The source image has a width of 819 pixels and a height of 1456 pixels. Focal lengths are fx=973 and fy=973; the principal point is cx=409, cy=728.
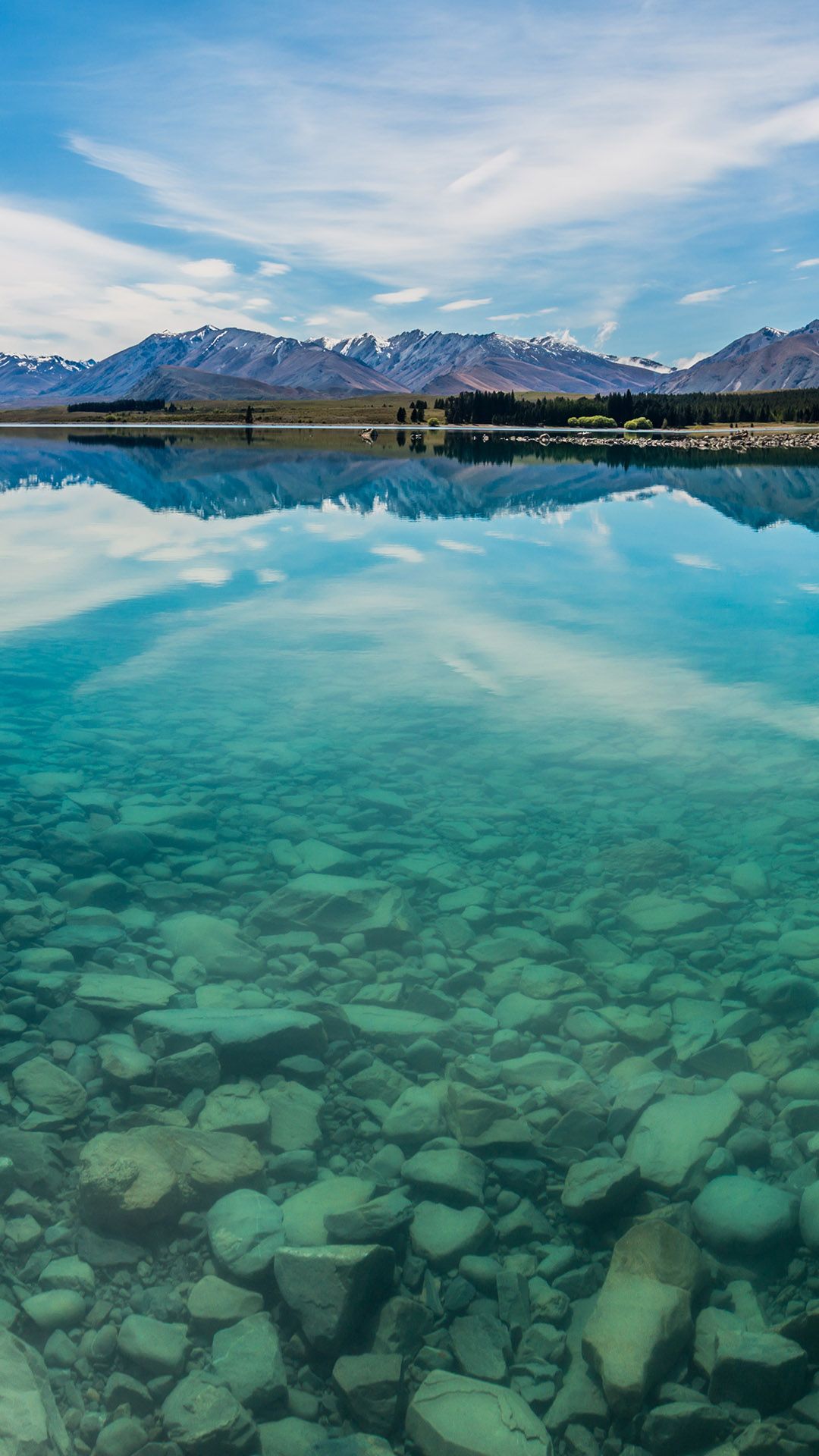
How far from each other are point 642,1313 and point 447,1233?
1.43 m

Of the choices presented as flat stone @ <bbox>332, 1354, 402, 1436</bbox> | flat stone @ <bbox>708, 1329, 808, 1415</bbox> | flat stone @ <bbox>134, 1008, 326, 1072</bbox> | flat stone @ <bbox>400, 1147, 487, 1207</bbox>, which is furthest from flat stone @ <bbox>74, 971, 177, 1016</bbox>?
flat stone @ <bbox>708, 1329, 808, 1415</bbox>

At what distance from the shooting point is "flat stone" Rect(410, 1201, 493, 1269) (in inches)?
268

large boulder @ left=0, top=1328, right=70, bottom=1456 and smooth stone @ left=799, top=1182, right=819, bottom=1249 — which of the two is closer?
large boulder @ left=0, top=1328, right=70, bottom=1456

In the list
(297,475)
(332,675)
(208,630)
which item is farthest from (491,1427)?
(297,475)

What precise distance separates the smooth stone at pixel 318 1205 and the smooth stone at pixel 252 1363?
596mm

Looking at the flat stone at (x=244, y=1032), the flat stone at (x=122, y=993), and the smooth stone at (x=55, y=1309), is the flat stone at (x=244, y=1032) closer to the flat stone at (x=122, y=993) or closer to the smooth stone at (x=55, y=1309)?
the flat stone at (x=122, y=993)

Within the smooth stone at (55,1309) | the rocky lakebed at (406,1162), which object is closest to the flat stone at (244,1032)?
the rocky lakebed at (406,1162)

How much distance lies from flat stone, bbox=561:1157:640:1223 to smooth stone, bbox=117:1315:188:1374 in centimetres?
285

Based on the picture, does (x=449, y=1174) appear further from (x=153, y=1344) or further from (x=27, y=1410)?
(x=27, y=1410)

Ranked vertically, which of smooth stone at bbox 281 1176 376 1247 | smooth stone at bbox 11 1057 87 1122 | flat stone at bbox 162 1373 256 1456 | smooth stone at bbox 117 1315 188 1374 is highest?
smooth stone at bbox 11 1057 87 1122

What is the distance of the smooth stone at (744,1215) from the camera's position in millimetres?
6891

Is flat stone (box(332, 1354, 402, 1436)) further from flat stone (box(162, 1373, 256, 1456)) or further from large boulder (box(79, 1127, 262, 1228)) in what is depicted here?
large boulder (box(79, 1127, 262, 1228))

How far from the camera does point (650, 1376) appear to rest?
233 inches

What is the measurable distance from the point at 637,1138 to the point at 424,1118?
1.73 m
